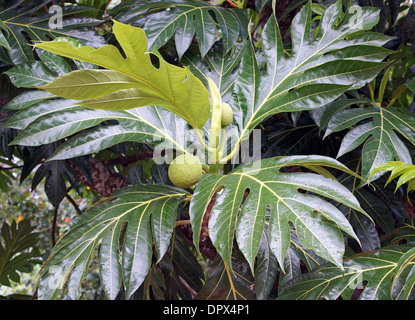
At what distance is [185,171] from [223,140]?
0.48 ft

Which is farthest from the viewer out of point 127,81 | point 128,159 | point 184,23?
point 128,159

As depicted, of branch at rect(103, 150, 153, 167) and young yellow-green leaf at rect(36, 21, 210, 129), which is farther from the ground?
young yellow-green leaf at rect(36, 21, 210, 129)

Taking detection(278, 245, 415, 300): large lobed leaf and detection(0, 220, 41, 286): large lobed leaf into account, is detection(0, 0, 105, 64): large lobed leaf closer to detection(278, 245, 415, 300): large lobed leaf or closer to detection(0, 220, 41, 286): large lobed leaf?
detection(278, 245, 415, 300): large lobed leaf

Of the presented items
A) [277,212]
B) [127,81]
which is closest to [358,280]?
[277,212]

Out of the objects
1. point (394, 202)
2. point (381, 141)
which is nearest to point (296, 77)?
point (381, 141)

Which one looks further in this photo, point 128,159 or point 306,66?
point 128,159

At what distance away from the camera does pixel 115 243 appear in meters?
0.77

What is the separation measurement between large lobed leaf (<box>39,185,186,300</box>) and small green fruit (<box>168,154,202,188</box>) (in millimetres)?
86

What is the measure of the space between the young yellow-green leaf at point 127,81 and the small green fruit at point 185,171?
90 millimetres

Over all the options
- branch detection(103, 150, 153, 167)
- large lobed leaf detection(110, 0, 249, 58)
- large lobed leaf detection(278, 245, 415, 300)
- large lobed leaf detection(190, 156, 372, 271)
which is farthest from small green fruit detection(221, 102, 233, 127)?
branch detection(103, 150, 153, 167)

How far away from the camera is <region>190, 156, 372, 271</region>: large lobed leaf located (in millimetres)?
618

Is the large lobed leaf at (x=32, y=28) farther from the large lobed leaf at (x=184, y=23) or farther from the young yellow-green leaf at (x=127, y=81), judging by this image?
the young yellow-green leaf at (x=127, y=81)

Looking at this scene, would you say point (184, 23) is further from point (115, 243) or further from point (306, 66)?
point (115, 243)

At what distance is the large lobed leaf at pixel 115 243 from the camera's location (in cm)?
72
